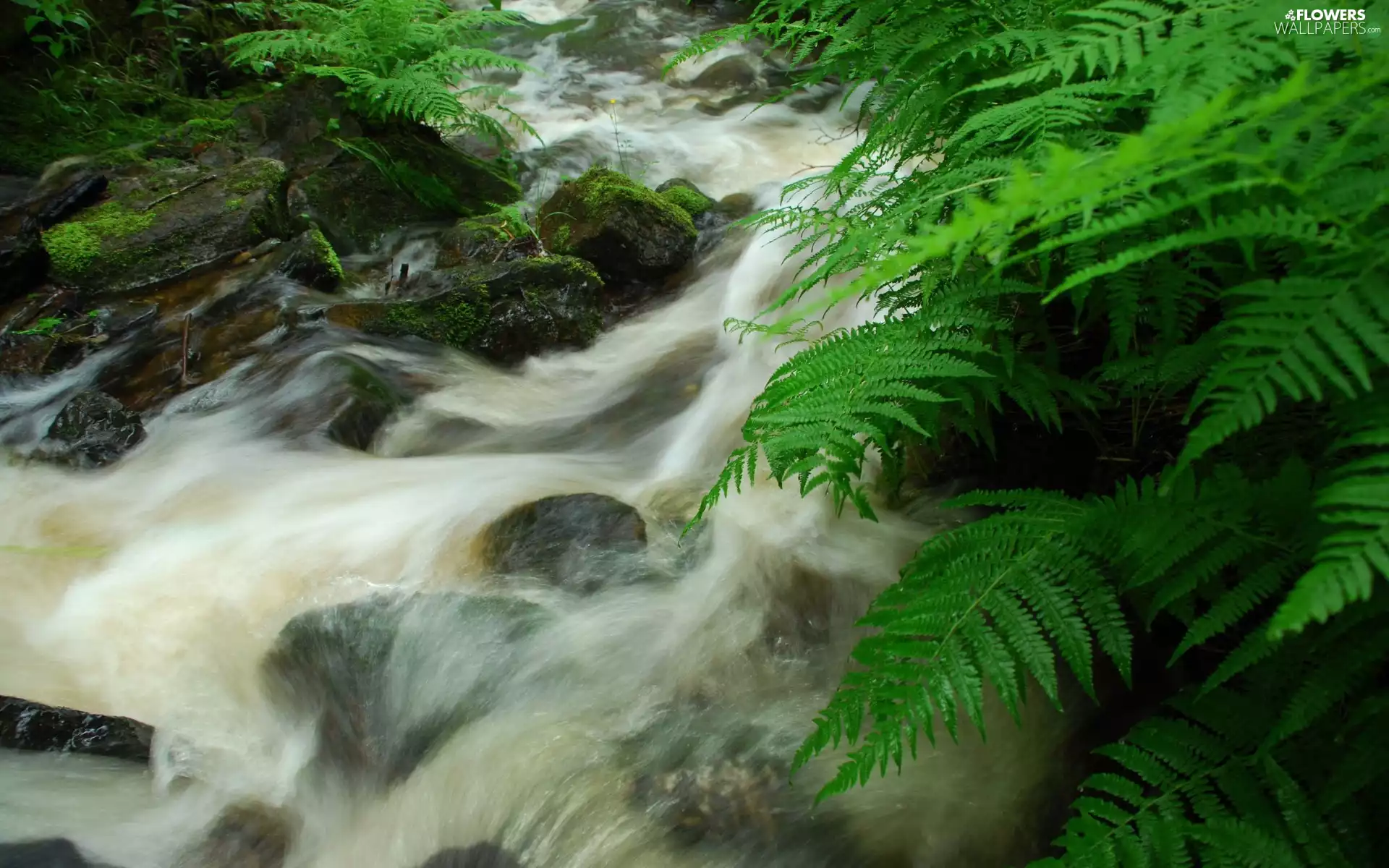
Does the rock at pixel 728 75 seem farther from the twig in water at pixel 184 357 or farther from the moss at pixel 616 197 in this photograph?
the twig in water at pixel 184 357

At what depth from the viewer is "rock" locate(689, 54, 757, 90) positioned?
9.49 m

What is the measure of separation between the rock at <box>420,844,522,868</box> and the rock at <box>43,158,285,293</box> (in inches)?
180

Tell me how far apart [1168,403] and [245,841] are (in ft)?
10.0

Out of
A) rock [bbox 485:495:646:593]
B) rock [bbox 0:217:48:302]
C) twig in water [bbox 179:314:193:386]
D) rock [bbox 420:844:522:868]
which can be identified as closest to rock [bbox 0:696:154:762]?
rock [bbox 420:844:522:868]

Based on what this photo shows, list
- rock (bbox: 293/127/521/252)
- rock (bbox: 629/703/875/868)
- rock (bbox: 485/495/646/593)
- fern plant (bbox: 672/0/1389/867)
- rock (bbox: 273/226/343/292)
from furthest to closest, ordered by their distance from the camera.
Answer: rock (bbox: 293/127/521/252) < rock (bbox: 273/226/343/292) < rock (bbox: 485/495/646/593) < rock (bbox: 629/703/875/868) < fern plant (bbox: 672/0/1389/867)

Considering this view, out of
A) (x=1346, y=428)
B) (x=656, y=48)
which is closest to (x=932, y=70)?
(x=1346, y=428)

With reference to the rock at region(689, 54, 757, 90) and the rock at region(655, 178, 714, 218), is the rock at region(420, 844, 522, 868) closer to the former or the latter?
the rock at region(655, 178, 714, 218)

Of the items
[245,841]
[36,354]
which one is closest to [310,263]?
[36,354]

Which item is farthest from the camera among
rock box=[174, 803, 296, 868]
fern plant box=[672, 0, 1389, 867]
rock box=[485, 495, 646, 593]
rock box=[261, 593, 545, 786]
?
rock box=[485, 495, 646, 593]

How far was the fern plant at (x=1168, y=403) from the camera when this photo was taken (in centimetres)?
125

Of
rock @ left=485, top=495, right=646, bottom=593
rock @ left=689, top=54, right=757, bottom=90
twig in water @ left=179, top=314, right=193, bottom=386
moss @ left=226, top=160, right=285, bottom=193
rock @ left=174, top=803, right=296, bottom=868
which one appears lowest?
rock @ left=174, top=803, right=296, bottom=868

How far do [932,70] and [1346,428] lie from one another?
1409 millimetres

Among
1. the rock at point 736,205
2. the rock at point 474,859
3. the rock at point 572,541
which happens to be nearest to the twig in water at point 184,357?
the rock at point 572,541

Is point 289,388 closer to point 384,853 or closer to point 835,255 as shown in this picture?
point 384,853
